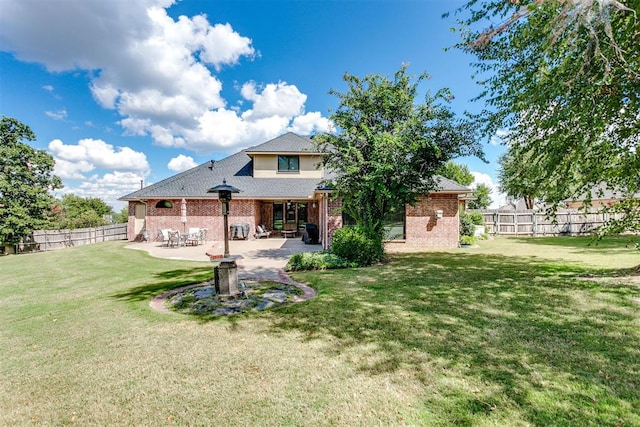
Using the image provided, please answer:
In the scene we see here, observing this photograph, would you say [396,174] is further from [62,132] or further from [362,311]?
[62,132]

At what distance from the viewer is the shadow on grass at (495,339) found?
2.70 m

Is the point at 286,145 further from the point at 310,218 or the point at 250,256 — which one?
the point at 250,256

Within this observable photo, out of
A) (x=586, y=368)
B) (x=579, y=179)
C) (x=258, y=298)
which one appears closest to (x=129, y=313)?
(x=258, y=298)

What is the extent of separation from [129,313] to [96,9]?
8.43 m

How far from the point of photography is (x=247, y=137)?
2741cm

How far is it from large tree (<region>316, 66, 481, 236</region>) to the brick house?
288 cm

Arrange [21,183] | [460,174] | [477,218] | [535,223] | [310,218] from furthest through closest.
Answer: [460,174], [535,223], [477,218], [310,218], [21,183]

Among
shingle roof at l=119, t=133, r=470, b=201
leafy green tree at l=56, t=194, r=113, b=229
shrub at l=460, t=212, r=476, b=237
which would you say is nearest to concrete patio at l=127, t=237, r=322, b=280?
shingle roof at l=119, t=133, r=470, b=201

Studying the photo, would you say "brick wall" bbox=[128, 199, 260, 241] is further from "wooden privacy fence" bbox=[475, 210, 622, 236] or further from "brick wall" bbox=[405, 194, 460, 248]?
"wooden privacy fence" bbox=[475, 210, 622, 236]

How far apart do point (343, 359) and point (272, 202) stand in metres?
16.8

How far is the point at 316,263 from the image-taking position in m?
9.41

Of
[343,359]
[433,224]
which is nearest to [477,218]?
[433,224]

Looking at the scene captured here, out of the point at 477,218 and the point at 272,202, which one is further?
the point at 477,218

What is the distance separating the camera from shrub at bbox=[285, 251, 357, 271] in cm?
934
